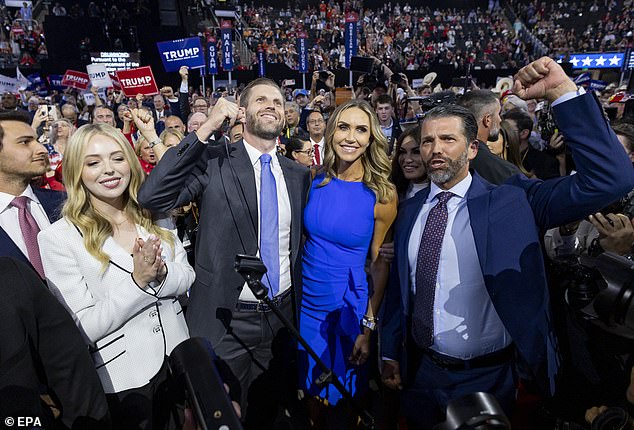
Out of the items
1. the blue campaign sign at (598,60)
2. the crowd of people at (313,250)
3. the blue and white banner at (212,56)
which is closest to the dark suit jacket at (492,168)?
the crowd of people at (313,250)

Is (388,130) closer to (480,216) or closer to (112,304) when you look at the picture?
(480,216)

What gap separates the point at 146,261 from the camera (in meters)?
1.89

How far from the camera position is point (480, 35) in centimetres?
3192

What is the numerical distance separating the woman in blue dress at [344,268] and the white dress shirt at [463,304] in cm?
64

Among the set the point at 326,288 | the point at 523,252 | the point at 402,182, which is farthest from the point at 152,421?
the point at 402,182

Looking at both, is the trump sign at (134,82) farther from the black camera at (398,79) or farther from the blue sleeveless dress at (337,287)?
the blue sleeveless dress at (337,287)

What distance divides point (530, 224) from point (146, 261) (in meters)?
1.74

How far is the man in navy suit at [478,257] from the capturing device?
169cm

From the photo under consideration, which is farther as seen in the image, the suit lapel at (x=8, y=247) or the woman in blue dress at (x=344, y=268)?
the woman in blue dress at (x=344, y=268)

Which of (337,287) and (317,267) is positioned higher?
(317,267)

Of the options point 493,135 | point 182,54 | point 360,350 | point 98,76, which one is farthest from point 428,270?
point 98,76

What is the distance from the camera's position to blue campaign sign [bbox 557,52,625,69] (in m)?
24.0

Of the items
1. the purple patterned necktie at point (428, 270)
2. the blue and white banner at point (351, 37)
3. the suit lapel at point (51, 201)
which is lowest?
the purple patterned necktie at point (428, 270)

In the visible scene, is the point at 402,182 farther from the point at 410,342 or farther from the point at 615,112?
the point at 615,112
